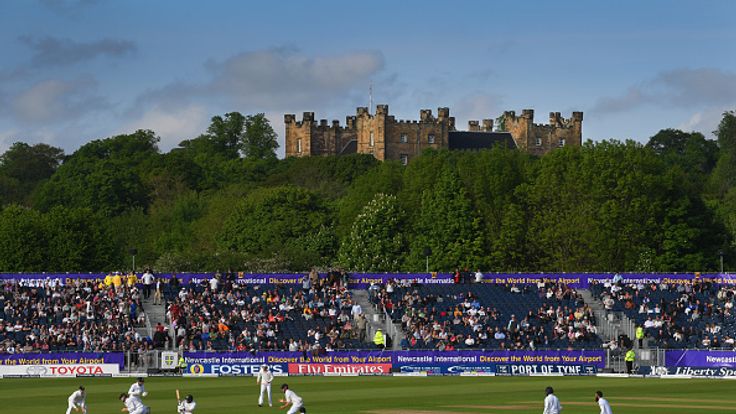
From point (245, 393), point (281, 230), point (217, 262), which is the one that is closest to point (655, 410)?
point (245, 393)

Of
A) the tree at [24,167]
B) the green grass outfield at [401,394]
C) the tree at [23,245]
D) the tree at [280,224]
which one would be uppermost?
the tree at [24,167]

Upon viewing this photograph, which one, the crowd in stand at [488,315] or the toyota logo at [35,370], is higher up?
the crowd in stand at [488,315]

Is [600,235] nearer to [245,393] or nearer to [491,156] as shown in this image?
[491,156]

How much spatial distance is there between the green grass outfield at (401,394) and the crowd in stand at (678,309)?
29.9 feet

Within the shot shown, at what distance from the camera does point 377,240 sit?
112m

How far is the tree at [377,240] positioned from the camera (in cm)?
11062

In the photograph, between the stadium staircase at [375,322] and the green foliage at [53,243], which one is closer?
the stadium staircase at [375,322]

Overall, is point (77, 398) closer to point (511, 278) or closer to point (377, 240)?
point (511, 278)

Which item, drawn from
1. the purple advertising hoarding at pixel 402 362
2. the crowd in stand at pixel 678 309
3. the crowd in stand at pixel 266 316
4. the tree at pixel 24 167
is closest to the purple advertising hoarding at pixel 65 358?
the purple advertising hoarding at pixel 402 362

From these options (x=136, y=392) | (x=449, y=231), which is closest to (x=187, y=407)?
(x=136, y=392)

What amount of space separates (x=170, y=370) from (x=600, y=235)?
44158 millimetres

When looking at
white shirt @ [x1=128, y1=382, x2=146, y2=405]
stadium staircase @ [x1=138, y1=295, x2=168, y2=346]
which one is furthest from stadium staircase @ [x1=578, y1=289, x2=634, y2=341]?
white shirt @ [x1=128, y1=382, x2=146, y2=405]

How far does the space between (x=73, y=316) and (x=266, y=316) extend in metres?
9.43

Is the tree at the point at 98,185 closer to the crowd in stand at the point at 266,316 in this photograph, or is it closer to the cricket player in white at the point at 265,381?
the crowd in stand at the point at 266,316
